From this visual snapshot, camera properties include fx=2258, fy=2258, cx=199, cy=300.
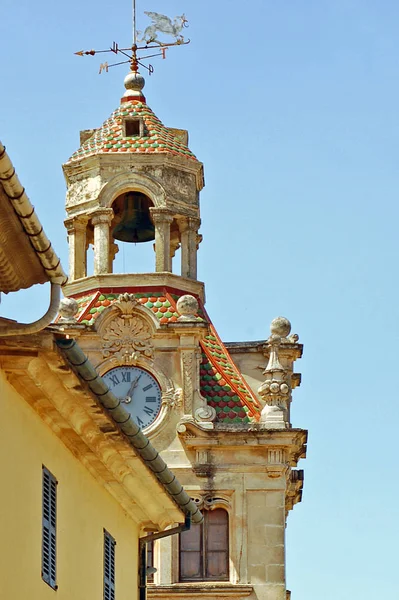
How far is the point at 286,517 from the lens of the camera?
55781 millimetres

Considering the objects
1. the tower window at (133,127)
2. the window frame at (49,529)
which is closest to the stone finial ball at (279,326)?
the tower window at (133,127)

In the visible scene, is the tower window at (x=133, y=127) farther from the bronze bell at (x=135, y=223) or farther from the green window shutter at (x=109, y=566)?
the green window shutter at (x=109, y=566)

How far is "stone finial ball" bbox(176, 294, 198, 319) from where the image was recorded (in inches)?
2132

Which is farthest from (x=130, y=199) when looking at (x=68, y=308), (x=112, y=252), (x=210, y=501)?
(x=210, y=501)

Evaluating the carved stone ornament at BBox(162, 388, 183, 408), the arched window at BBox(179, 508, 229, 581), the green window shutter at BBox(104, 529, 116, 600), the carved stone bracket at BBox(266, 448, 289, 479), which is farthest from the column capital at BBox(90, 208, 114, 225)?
the green window shutter at BBox(104, 529, 116, 600)

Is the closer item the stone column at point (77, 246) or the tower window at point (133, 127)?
the stone column at point (77, 246)

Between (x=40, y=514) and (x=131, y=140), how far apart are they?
3200cm

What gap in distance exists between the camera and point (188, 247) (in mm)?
56844

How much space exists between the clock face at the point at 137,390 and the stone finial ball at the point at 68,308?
1665mm

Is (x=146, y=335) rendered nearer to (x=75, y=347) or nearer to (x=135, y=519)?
(x=135, y=519)

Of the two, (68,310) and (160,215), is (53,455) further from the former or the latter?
(160,215)

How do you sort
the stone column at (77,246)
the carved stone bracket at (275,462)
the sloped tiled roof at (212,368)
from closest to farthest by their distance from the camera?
the carved stone bracket at (275,462), the sloped tiled roof at (212,368), the stone column at (77,246)

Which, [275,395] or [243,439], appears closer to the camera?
[243,439]

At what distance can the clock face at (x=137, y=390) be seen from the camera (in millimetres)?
54156
